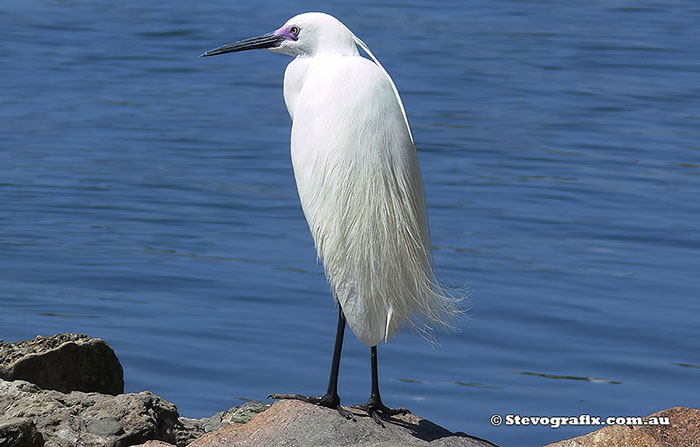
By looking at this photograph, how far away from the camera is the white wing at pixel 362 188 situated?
459 cm

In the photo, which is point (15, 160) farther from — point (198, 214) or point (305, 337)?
point (305, 337)

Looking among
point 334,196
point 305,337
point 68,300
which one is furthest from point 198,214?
point 334,196

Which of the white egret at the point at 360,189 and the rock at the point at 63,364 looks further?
the rock at the point at 63,364

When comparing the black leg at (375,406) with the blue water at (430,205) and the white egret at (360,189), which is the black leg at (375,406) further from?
the blue water at (430,205)

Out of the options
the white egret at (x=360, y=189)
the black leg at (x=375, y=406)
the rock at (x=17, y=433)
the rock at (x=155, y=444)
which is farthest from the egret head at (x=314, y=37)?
the rock at (x=17, y=433)

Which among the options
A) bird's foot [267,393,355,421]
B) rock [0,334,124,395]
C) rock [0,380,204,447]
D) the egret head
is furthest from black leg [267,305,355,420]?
the egret head

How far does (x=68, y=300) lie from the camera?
25.4ft

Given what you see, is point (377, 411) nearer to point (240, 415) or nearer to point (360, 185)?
point (240, 415)

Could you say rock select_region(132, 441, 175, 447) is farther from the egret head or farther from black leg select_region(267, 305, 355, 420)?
the egret head

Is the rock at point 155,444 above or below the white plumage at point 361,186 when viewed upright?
below

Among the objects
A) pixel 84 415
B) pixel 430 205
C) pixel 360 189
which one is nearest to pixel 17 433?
pixel 84 415

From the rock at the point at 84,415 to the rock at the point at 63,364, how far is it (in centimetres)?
30

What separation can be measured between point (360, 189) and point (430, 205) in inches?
208

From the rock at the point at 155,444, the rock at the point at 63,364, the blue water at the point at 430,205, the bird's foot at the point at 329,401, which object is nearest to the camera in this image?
the rock at the point at 155,444
